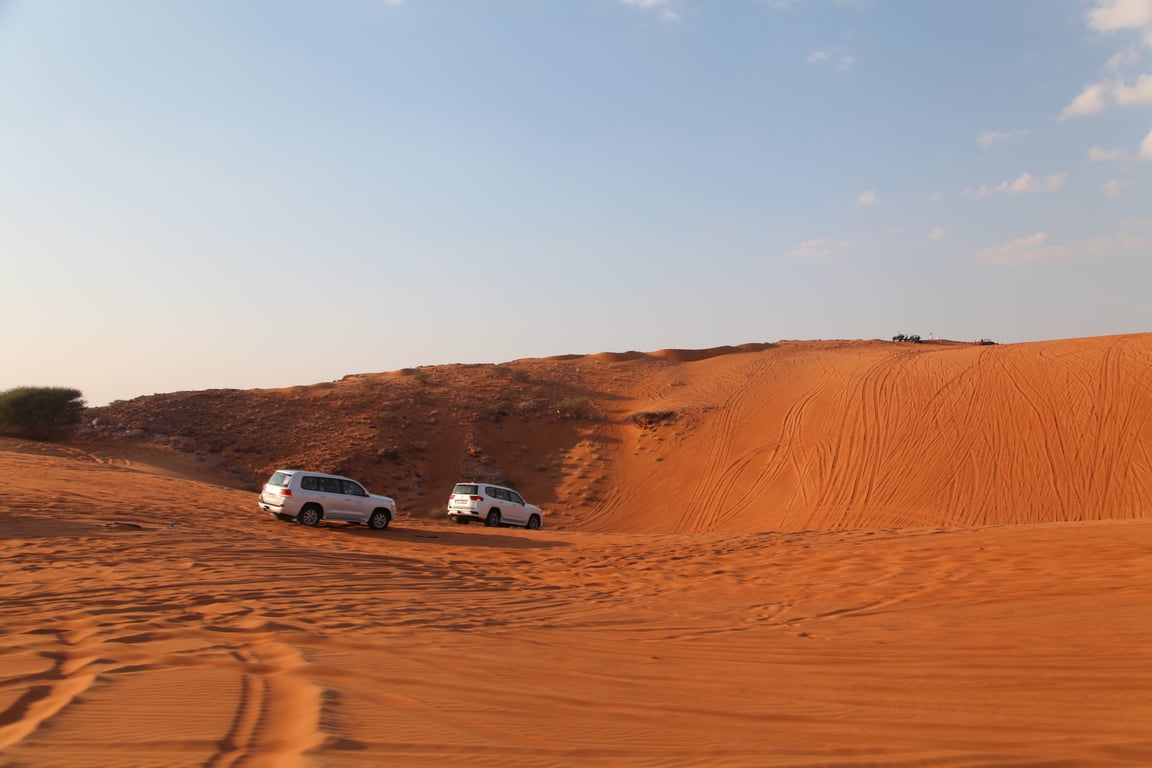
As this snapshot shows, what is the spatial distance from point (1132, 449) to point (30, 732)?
32805mm

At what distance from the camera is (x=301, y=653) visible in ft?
23.2

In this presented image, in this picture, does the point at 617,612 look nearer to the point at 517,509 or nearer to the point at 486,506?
the point at 486,506

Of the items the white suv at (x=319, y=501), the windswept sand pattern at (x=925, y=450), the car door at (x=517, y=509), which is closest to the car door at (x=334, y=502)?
the white suv at (x=319, y=501)

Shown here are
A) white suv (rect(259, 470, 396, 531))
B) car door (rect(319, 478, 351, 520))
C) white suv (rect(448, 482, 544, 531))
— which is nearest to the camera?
white suv (rect(259, 470, 396, 531))

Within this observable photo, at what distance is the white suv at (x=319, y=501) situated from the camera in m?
20.7

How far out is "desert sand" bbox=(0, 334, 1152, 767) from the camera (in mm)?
5074

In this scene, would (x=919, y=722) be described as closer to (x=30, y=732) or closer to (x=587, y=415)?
(x=30, y=732)

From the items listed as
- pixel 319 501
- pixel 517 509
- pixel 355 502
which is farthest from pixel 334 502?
pixel 517 509

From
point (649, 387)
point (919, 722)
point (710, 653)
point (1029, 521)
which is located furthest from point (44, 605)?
point (649, 387)

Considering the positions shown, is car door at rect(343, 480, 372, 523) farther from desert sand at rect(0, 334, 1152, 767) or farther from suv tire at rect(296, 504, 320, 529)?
suv tire at rect(296, 504, 320, 529)

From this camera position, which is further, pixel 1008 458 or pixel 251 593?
pixel 1008 458

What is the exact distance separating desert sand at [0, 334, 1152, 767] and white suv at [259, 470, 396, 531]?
54cm

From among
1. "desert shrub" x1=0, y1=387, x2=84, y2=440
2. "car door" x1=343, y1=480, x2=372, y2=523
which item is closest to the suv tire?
"car door" x1=343, y1=480, x2=372, y2=523

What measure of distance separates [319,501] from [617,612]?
13072mm
